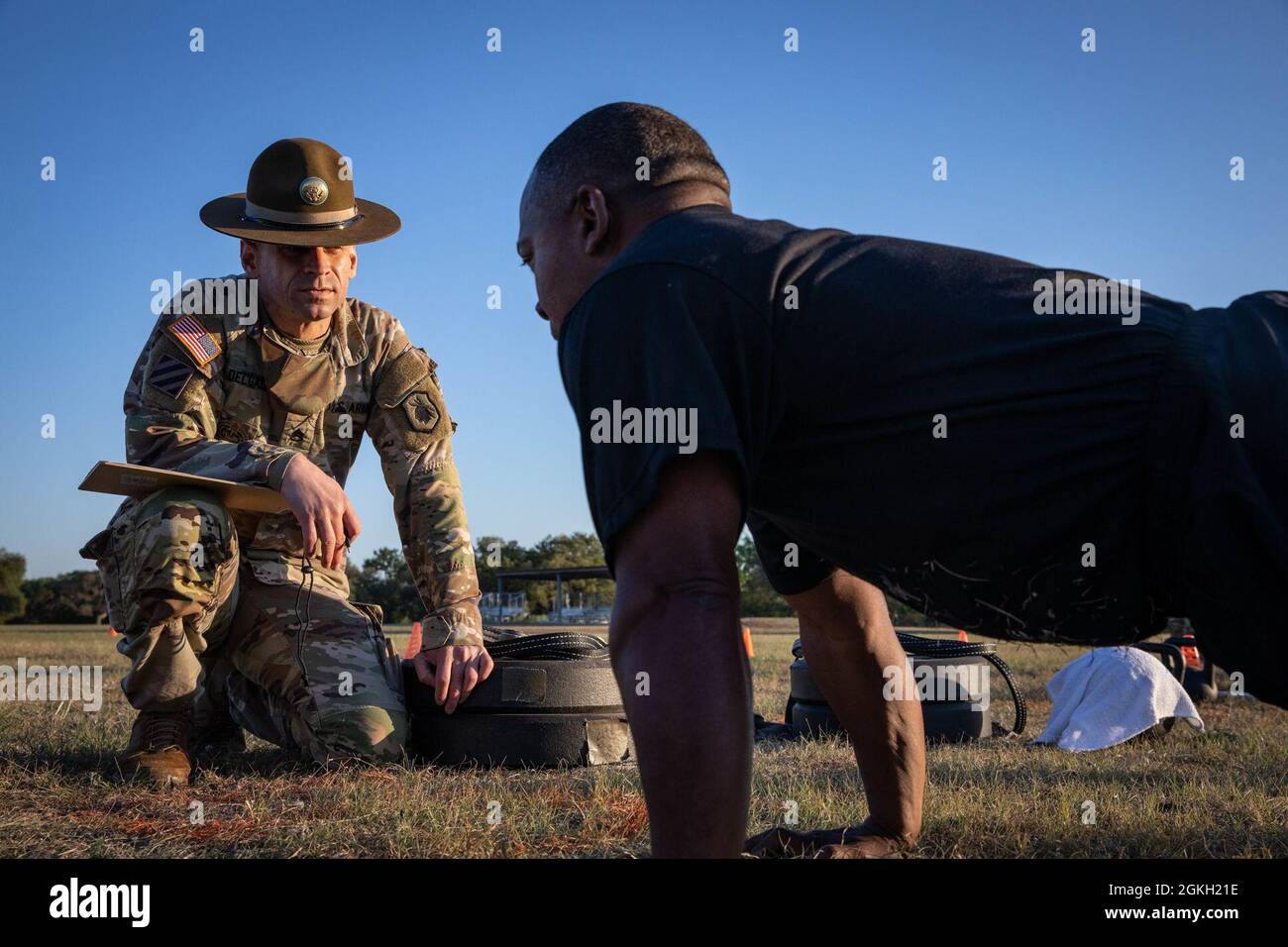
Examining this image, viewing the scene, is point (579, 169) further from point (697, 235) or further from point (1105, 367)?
point (1105, 367)

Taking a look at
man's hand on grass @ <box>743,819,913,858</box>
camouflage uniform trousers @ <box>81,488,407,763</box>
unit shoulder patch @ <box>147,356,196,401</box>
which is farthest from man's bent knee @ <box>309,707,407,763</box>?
man's hand on grass @ <box>743,819,913,858</box>

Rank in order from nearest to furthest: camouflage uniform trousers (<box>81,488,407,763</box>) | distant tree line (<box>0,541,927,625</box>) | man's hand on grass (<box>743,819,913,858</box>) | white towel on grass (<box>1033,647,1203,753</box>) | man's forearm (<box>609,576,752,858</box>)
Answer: man's forearm (<box>609,576,752,858</box>)
man's hand on grass (<box>743,819,913,858</box>)
camouflage uniform trousers (<box>81,488,407,763</box>)
white towel on grass (<box>1033,647,1203,753</box>)
distant tree line (<box>0,541,927,625</box>)

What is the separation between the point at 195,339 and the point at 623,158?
2811 mm

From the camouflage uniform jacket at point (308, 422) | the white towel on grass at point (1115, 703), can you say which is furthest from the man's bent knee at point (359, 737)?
the white towel on grass at point (1115, 703)

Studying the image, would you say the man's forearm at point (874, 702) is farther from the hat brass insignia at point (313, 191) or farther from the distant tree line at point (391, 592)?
the distant tree line at point (391, 592)

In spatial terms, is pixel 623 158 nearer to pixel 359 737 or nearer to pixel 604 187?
pixel 604 187

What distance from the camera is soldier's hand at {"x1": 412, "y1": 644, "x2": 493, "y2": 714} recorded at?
4309 millimetres

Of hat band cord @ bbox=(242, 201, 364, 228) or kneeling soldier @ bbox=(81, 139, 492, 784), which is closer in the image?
kneeling soldier @ bbox=(81, 139, 492, 784)

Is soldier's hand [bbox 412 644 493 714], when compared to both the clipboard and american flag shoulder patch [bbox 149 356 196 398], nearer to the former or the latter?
the clipboard

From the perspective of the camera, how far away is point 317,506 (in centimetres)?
381

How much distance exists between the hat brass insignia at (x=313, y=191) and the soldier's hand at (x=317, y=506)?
4.02 ft

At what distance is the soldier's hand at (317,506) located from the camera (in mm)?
3807

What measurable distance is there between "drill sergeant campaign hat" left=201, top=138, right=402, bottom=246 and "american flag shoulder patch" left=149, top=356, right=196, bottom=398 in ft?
1.93
